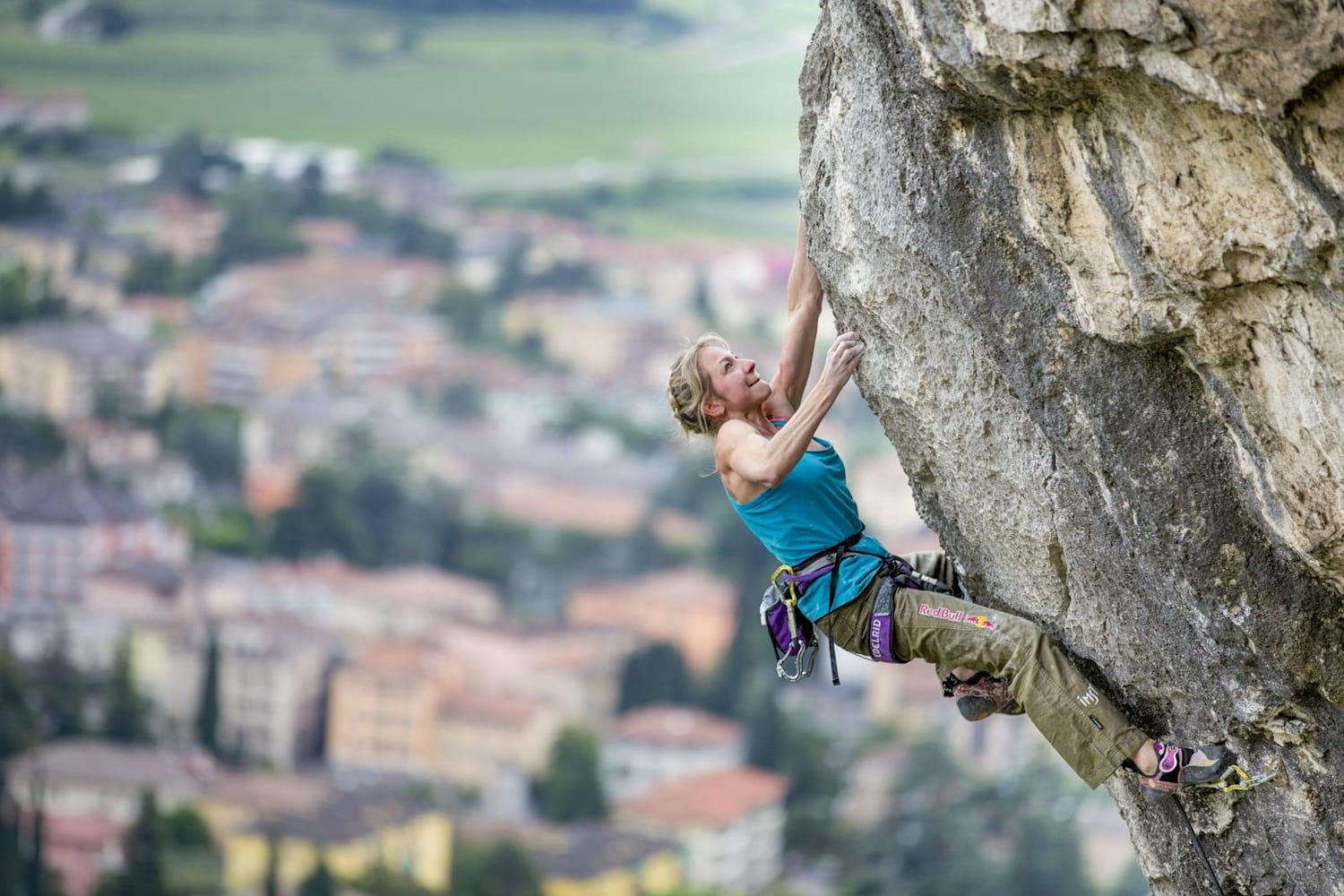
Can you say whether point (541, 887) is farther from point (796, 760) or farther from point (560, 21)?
point (560, 21)

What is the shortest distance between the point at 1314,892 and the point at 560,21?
82060 mm

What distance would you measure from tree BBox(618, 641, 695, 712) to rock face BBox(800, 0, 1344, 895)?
50308 millimetres

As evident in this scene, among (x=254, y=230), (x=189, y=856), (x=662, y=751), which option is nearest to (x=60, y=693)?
(x=189, y=856)

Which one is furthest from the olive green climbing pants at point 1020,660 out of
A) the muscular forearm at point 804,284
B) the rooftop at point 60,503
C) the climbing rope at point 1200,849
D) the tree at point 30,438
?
the tree at point 30,438

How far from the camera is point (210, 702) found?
52781 millimetres

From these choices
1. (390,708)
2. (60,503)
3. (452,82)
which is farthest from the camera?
(452,82)

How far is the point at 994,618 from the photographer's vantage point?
4.93 metres

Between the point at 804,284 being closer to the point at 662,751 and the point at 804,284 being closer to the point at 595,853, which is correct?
the point at 595,853

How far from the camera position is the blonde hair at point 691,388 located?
520 centimetres

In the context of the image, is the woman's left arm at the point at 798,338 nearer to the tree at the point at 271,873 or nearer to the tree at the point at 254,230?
the tree at the point at 271,873

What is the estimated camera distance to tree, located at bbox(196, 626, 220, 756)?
51.6 m

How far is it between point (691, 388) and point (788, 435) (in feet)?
1.59

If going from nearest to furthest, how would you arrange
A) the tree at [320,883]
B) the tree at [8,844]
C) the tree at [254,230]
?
the tree at [320,883] < the tree at [8,844] < the tree at [254,230]

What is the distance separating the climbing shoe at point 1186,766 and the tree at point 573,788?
47.9 meters
